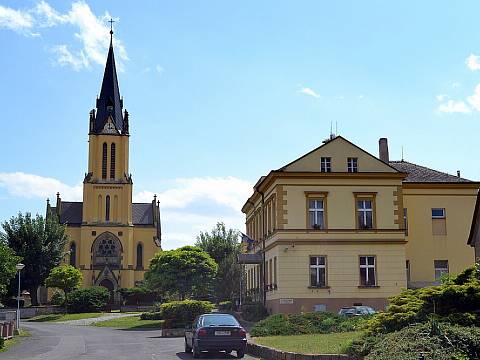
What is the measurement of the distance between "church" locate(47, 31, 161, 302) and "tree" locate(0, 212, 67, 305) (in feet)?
59.0

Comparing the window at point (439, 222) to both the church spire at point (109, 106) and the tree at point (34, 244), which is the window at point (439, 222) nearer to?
the tree at point (34, 244)

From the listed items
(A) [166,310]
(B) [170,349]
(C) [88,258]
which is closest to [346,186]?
(A) [166,310]

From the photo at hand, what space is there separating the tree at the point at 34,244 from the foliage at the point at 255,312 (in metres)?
34.0

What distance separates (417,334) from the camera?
44.7ft

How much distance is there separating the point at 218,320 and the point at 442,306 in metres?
9.15

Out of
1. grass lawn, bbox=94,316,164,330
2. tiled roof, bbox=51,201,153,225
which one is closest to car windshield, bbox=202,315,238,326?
grass lawn, bbox=94,316,164,330

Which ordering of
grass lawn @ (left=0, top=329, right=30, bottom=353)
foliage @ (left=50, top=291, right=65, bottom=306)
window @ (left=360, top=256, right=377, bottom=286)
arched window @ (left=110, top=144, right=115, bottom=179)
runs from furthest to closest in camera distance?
arched window @ (left=110, top=144, right=115, bottom=179), foliage @ (left=50, top=291, right=65, bottom=306), window @ (left=360, top=256, right=377, bottom=286), grass lawn @ (left=0, top=329, right=30, bottom=353)

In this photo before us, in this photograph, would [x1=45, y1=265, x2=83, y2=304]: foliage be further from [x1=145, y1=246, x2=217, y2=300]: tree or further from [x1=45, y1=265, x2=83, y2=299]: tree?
[x1=145, y1=246, x2=217, y2=300]: tree

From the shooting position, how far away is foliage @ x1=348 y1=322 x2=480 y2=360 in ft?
40.8

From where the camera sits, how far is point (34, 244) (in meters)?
70.2

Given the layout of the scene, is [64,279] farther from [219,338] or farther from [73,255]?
[219,338]

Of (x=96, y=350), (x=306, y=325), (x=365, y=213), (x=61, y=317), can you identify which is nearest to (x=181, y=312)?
(x=96, y=350)

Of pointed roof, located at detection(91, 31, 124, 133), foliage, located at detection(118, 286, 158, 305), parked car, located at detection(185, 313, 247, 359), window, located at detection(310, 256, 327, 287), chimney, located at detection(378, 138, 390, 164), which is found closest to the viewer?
parked car, located at detection(185, 313, 247, 359)

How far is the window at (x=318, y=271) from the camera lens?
40125 millimetres
